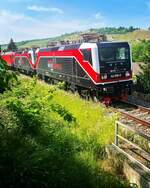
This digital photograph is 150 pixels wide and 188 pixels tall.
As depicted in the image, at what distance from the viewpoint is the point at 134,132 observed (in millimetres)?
8750

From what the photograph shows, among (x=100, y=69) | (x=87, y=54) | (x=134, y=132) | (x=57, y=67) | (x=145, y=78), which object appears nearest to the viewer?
(x=134, y=132)

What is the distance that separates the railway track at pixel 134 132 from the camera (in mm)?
9016

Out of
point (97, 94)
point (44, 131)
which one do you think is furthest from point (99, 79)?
point (44, 131)

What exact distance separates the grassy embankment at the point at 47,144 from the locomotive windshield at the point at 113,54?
5.77m

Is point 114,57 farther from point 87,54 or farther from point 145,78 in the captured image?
point 145,78

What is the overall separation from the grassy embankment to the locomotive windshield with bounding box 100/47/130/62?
5.77m

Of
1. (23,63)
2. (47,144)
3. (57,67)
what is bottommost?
(47,144)

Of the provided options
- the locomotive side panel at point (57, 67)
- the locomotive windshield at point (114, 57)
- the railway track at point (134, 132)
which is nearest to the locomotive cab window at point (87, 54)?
the locomotive windshield at point (114, 57)

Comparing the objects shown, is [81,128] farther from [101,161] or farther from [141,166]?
[141,166]

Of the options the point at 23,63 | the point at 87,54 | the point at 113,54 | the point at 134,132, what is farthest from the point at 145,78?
the point at 23,63

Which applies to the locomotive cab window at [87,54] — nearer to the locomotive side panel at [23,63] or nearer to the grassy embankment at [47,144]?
the grassy embankment at [47,144]

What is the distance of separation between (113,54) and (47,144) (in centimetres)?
1067

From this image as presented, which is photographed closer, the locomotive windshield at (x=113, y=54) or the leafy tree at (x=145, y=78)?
the locomotive windshield at (x=113, y=54)

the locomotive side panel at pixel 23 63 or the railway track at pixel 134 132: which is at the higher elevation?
the locomotive side panel at pixel 23 63
